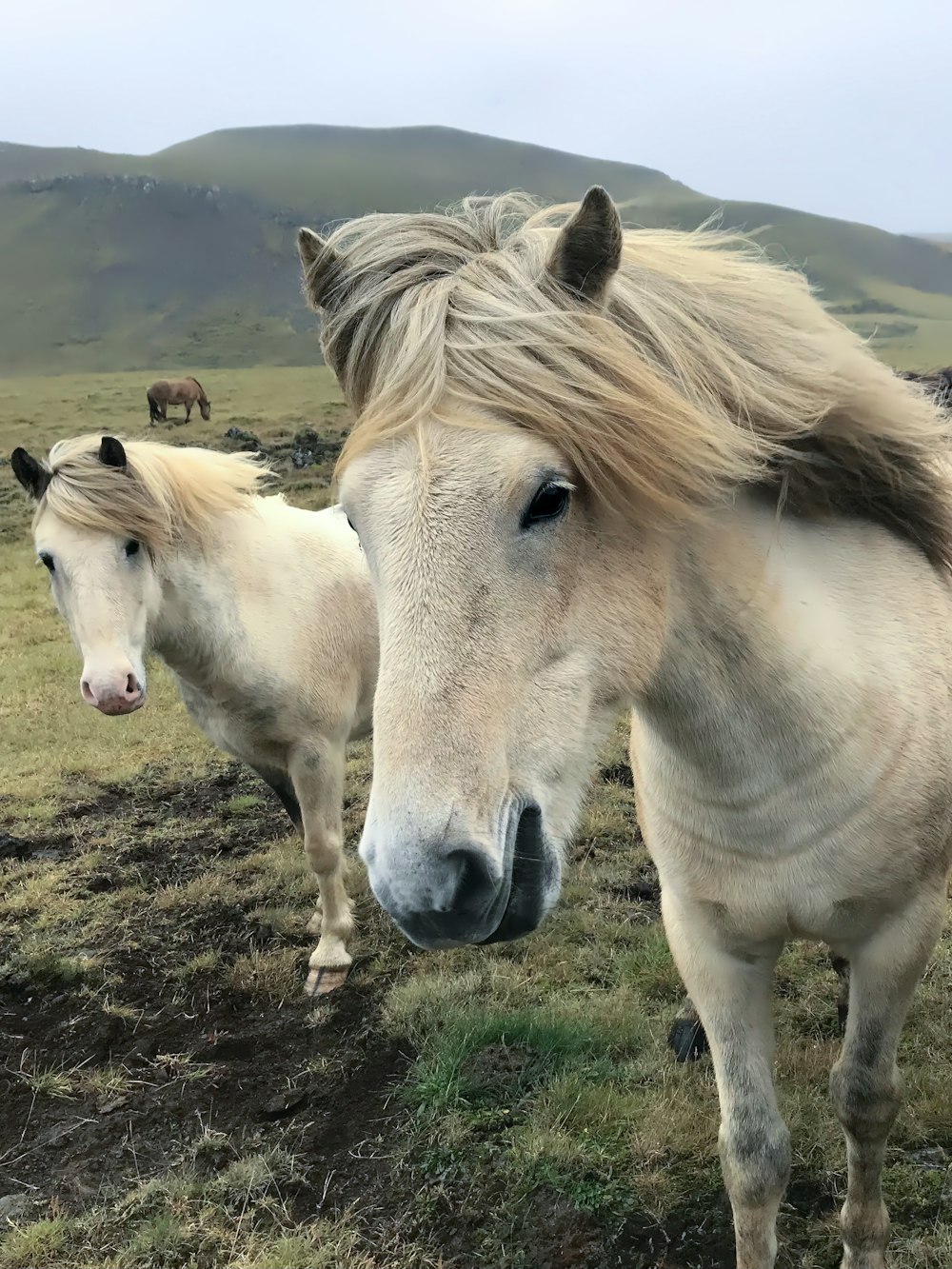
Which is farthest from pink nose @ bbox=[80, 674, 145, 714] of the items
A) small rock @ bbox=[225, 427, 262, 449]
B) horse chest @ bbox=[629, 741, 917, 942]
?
small rock @ bbox=[225, 427, 262, 449]

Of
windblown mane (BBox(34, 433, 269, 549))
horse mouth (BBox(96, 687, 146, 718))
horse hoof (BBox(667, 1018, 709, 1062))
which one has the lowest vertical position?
horse hoof (BBox(667, 1018, 709, 1062))

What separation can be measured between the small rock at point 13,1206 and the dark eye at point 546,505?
121 inches

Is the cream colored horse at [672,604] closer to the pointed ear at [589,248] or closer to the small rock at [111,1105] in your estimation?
the pointed ear at [589,248]

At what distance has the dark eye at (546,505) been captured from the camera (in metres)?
1.41

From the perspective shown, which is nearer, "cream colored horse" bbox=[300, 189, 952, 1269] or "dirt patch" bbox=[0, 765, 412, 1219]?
"cream colored horse" bbox=[300, 189, 952, 1269]

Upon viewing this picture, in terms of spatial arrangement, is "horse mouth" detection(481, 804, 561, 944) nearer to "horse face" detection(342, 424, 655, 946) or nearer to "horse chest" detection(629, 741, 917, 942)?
"horse face" detection(342, 424, 655, 946)

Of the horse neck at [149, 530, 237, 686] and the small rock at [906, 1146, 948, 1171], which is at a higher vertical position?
the horse neck at [149, 530, 237, 686]

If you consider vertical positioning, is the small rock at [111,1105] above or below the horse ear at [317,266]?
below

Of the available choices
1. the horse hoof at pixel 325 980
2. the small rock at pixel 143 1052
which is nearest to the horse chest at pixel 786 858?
the horse hoof at pixel 325 980

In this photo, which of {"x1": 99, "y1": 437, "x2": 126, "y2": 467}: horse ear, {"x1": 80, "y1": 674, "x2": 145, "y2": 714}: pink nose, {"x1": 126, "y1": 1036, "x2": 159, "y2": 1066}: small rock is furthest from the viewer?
{"x1": 99, "y1": 437, "x2": 126, "y2": 467}: horse ear

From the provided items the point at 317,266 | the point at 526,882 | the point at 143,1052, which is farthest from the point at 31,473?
the point at 526,882

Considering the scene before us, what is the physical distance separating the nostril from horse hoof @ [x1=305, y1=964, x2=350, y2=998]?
3.21 metres

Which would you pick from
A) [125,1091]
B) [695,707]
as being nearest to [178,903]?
[125,1091]

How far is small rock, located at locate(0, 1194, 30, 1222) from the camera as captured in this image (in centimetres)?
294
